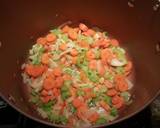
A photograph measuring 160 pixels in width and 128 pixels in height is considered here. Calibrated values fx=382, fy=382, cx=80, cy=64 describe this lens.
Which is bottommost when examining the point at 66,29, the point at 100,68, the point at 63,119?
the point at 63,119

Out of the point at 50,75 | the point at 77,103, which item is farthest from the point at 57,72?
the point at 77,103

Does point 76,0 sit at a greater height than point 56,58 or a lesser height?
greater

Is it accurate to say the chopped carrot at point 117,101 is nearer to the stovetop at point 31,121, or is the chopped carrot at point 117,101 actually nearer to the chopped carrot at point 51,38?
the stovetop at point 31,121

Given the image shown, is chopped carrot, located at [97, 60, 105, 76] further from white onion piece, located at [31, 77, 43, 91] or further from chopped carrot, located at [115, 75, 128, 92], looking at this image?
white onion piece, located at [31, 77, 43, 91]

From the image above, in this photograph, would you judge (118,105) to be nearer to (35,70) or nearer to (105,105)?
(105,105)

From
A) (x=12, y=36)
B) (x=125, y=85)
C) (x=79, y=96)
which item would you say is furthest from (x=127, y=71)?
(x=12, y=36)

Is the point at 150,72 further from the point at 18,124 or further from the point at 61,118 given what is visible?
the point at 18,124
